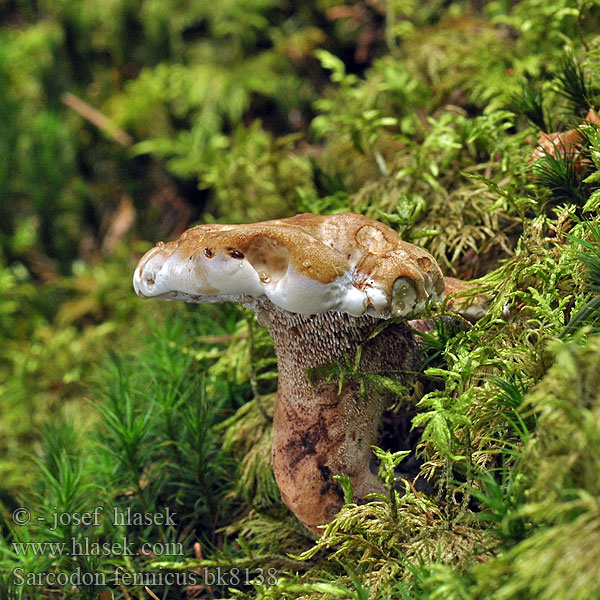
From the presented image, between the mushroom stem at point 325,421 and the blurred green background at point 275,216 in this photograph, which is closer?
the blurred green background at point 275,216

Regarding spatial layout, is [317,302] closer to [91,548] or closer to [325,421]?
[325,421]

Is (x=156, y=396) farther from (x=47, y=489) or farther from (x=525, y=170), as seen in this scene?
(x=525, y=170)

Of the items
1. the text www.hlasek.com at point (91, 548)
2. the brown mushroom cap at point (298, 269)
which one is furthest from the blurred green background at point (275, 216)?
the brown mushroom cap at point (298, 269)

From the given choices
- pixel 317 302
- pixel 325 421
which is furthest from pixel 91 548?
pixel 317 302

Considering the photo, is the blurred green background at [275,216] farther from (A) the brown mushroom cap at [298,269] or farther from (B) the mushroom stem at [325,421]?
(A) the brown mushroom cap at [298,269]

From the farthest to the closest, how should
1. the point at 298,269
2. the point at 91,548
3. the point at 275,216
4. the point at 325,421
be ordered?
1. the point at 275,216
2. the point at 91,548
3. the point at 325,421
4. the point at 298,269

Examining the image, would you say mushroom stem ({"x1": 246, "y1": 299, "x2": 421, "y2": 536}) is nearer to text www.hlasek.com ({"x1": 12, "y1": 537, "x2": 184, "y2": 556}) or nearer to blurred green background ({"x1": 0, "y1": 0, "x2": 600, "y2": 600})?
blurred green background ({"x1": 0, "y1": 0, "x2": 600, "y2": 600})

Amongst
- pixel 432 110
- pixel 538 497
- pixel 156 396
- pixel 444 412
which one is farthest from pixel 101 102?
pixel 538 497
